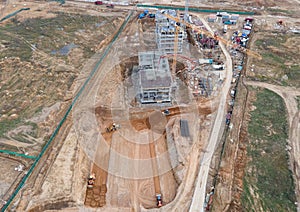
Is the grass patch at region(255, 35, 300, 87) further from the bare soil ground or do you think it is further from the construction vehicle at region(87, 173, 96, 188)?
the construction vehicle at region(87, 173, 96, 188)

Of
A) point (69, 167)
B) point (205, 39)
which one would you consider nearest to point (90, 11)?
point (205, 39)

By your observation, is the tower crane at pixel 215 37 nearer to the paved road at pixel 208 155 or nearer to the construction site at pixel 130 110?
the construction site at pixel 130 110

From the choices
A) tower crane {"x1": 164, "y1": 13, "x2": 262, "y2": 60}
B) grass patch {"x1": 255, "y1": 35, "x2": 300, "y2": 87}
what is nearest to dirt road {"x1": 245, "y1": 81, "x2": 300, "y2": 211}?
grass patch {"x1": 255, "y1": 35, "x2": 300, "y2": 87}

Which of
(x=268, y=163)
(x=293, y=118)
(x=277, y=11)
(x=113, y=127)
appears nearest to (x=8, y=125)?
(x=113, y=127)

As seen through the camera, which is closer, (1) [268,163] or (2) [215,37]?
(1) [268,163]

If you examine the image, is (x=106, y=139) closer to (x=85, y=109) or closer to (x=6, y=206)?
(x=85, y=109)

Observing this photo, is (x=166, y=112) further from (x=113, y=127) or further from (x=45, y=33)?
(x=45, y=33)
